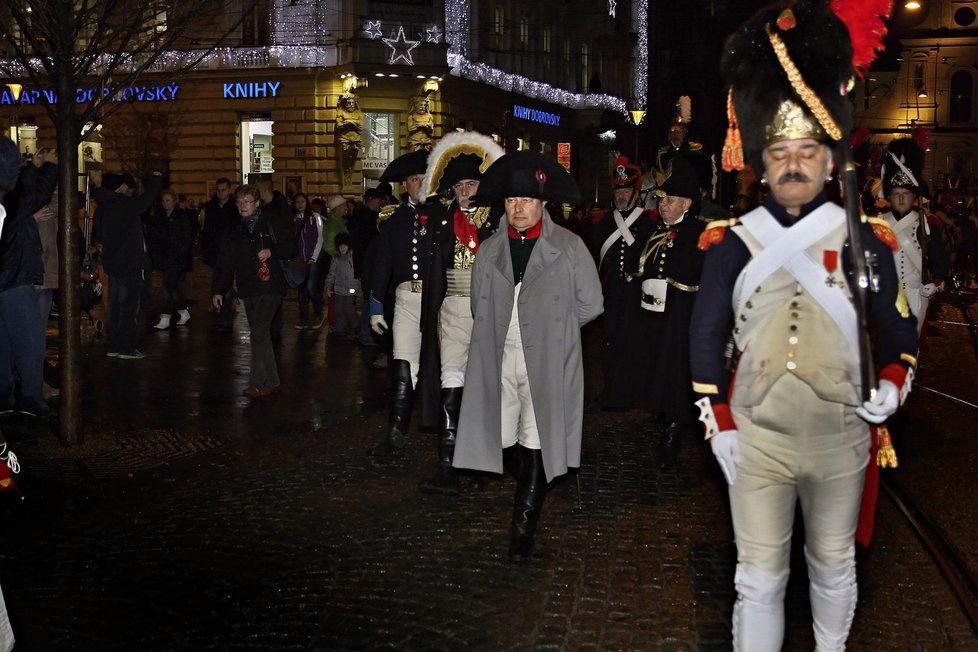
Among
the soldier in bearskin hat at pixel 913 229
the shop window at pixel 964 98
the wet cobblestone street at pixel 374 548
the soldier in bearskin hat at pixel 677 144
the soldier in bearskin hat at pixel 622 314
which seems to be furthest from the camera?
the shop window at pixel 964 98

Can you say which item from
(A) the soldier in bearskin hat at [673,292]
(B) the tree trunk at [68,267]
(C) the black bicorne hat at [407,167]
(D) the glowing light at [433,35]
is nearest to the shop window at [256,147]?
(D) the glowing light at [433,35]

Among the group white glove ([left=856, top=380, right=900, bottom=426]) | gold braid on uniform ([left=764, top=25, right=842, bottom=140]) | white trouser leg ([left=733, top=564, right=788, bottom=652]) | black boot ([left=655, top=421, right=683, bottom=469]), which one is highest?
gold braid on uniform ([left=764, top=25, right=842, bottom=140])

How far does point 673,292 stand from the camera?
29.7 feet

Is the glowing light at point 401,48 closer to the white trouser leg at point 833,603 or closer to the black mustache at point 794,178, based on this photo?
the black mustache at point 794,178

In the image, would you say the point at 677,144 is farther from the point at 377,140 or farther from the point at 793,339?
the point at 377,140

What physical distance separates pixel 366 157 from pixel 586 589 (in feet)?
104

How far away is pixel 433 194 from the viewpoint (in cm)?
848

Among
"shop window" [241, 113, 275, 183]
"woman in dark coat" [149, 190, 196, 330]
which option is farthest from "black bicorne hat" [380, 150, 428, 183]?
"shop window" [241, 113, 275, 183]

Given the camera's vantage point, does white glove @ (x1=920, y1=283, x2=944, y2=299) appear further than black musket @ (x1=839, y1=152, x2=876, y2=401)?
Yes

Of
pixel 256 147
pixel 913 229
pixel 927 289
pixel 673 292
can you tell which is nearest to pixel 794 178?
pixel 673 292

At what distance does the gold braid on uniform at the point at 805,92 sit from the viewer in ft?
13.3

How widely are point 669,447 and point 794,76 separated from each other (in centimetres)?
493

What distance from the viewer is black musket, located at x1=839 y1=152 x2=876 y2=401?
12.8 feet

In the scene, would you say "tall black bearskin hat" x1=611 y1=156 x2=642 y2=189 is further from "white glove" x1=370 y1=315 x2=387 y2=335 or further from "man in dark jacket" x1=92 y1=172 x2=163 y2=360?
"man in dark jacket" x1=92 y1=172 x2=163 y2=360
